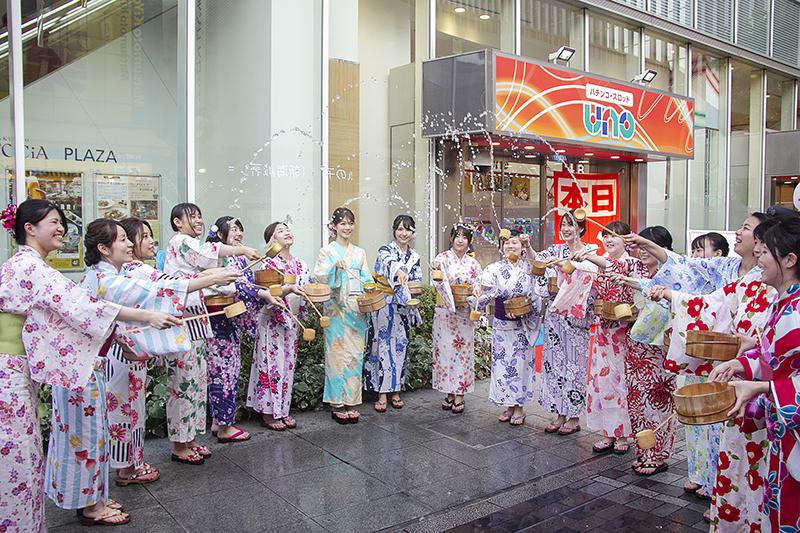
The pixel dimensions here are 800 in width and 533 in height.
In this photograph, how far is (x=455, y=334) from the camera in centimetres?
668

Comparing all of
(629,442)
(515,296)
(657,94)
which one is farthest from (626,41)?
(629,442)

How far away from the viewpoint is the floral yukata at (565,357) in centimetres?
591

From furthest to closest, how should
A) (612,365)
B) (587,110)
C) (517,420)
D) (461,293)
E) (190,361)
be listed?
(587,110) → (461,293) → (517,420) → (612,365) → (190,361)

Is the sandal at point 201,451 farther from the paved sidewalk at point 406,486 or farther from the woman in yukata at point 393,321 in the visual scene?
the woman in yukata at point 393,321

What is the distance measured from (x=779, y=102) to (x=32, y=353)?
17.9 meters

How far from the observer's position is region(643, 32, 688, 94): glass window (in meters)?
13.1

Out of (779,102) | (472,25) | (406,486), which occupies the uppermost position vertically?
(779,102)

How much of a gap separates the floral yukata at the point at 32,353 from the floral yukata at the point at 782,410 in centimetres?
332

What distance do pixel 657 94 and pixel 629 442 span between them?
786cm

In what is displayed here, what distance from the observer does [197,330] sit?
16.2 feet

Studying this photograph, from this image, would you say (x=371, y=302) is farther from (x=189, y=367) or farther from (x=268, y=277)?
(x=189, y=367)

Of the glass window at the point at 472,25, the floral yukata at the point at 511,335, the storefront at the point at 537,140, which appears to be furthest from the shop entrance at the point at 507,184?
the floral yukata at the point at 511,335

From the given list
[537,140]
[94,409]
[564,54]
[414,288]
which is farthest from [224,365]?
[564,54]

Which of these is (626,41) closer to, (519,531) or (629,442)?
(629,442)
